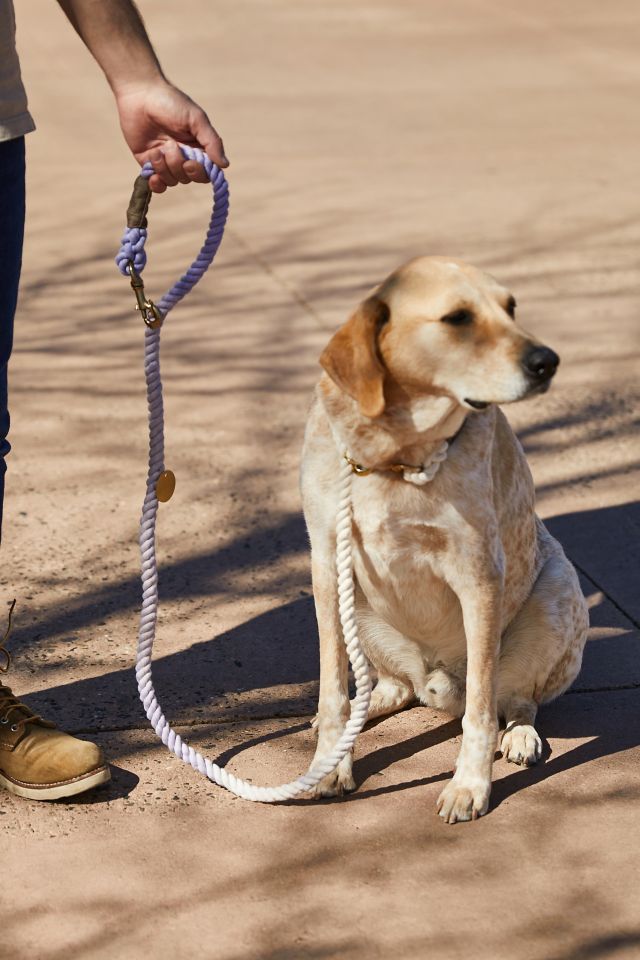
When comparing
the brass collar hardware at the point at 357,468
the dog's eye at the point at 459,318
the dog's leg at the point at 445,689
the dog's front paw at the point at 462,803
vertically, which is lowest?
the dog's leg at the point at 445,689

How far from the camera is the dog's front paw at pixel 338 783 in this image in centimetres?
336

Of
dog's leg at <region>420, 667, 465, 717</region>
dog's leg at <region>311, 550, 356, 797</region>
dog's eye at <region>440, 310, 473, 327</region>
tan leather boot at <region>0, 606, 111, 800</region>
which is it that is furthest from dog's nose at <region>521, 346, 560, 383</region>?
tan leather boot at <region>0, 606, 111, 800</region>

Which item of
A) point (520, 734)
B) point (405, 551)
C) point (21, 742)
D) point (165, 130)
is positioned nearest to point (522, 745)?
point (520, 734)

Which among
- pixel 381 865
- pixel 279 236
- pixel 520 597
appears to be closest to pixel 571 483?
pixel 520 597

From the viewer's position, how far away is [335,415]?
3221mm

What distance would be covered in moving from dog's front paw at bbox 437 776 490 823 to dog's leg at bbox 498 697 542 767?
0.79 feet

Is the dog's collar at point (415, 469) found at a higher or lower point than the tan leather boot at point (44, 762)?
higher

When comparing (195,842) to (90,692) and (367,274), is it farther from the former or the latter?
(367,274)

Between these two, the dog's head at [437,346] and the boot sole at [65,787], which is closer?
the dog's head at [437,346]

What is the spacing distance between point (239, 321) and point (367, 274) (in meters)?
0.97

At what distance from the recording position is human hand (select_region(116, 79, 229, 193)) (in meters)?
3.22

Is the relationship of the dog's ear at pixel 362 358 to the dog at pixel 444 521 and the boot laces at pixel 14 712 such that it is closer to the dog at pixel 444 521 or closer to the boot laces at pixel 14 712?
the dog at pixel 444 521

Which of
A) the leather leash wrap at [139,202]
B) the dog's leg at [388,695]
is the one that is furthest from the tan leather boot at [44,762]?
the leather leash wrap at [139,202]

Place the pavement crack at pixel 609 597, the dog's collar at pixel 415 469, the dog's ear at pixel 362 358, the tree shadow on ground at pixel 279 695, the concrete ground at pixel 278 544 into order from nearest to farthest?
1. the concrete ground at pixel 278 544
2. the dog's ear at pixel 362 358
3. the dog's collar at pixel 415 469
4. the tree shadow on ground at pixel 279 695
5. the pavement crack at pixel 609 597
